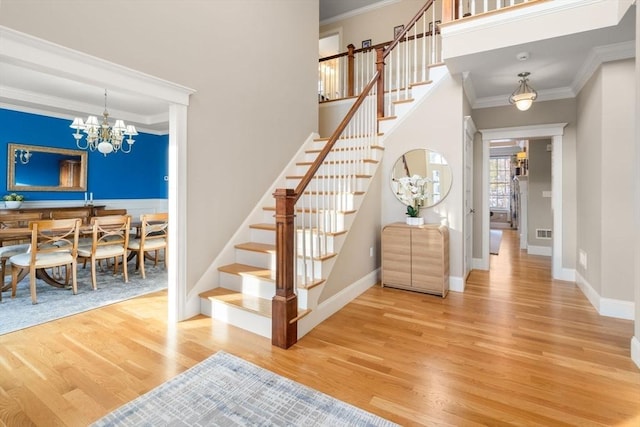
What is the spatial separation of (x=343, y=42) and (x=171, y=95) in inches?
207

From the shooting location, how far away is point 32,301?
3.34m

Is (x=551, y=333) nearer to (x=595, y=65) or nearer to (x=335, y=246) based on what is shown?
(x=335, y=246)

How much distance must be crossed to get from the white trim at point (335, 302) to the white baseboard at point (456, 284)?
920 mm

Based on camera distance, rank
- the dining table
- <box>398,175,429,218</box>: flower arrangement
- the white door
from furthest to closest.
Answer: the white door, <box>398,175,429,218</box>: flower arrangement, the dining table

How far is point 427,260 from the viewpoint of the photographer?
364 cm

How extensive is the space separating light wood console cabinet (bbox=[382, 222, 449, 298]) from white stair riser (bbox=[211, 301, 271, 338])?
1.82 metres

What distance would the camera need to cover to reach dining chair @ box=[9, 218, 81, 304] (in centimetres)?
331

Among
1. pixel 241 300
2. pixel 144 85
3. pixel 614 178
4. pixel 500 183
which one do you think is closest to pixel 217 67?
pixel 144 85

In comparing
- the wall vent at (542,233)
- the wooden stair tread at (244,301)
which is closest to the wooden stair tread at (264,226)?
the wooden stair tread at (244,301)

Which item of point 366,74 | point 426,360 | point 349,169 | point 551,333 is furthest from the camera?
point 366,74

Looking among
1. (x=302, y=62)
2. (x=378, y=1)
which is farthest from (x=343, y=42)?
(x=302, y=62)

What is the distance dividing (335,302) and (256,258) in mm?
972

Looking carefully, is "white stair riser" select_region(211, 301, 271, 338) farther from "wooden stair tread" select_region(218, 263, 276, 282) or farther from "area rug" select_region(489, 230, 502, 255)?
"area rug" select_region(489, 230, 502, 255)

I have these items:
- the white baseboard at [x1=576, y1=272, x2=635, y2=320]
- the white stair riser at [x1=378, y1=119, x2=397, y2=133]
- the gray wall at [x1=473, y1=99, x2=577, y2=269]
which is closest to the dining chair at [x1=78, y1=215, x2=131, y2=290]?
the white stair riser at [x1=378, y1=119, x2=397, y2=133]
